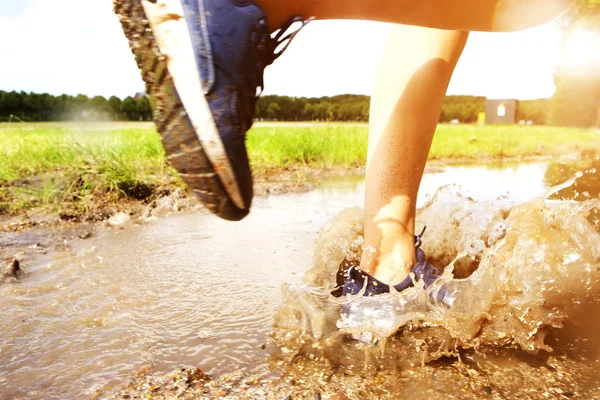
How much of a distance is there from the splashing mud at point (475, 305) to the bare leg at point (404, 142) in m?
0.13

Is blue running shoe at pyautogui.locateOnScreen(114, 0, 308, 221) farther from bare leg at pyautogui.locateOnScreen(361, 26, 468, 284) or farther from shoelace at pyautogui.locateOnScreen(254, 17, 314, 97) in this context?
bare leg at pyautogui.locateOnScreen(361, 26, 468, 284)

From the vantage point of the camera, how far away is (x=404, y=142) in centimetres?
127

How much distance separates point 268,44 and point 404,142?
53cm

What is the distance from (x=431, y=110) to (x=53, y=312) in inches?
45.8

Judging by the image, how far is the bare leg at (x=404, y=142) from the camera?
1250mm

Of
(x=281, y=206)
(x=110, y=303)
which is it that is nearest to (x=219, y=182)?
(x=110, y=303)

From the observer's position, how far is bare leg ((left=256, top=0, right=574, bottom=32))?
0.86 meters

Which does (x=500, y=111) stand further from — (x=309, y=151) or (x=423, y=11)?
(x=423, y=11)

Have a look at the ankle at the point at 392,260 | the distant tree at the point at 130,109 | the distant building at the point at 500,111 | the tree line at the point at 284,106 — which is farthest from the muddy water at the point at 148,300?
the distant building at the point at 500,111

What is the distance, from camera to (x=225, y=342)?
42.6 inches

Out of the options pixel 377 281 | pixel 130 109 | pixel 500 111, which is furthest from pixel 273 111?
pixel 500 111

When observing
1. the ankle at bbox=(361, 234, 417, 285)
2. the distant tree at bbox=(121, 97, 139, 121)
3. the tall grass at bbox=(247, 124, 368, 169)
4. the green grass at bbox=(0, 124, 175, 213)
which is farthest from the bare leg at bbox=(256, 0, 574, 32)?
the distant tree at bbox=(121, 97, 139, 121)

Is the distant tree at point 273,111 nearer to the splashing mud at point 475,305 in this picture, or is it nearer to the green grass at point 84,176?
the green grass at point 84,176

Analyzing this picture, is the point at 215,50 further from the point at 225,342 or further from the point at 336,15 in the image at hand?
the point at 225,342
